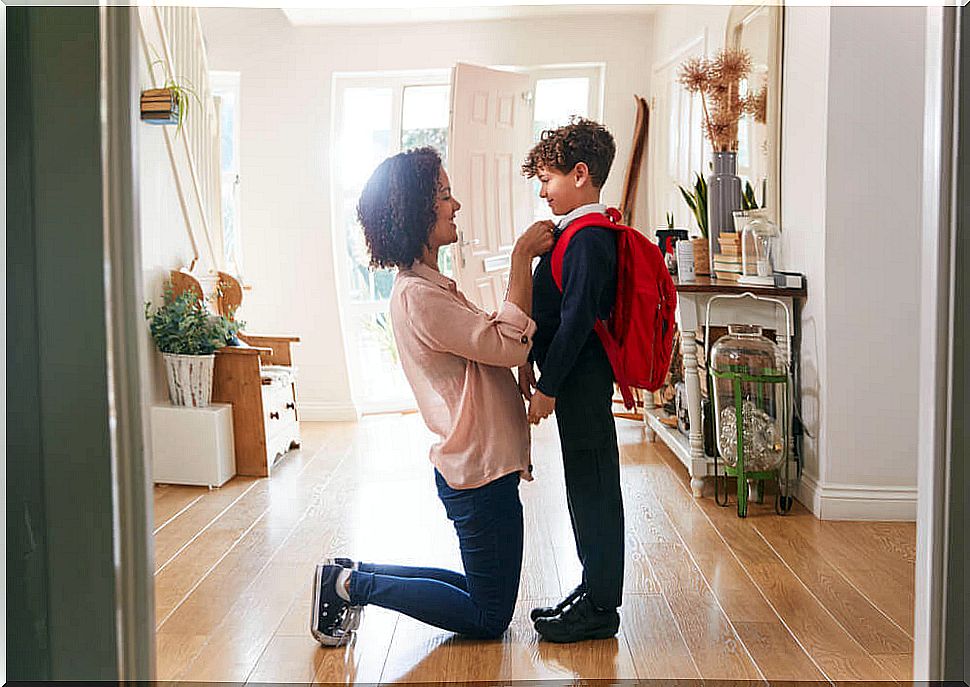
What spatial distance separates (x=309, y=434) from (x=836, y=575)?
3.19m

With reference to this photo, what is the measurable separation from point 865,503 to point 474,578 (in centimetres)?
174

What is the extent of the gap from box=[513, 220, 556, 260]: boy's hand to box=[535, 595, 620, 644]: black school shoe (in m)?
0.82

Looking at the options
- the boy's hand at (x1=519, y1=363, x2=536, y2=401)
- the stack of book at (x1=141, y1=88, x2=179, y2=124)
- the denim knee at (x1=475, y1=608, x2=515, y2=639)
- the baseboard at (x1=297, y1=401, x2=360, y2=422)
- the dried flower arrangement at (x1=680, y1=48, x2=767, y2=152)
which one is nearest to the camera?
the denim knee at (x1=475, y1=608, x2=515, y2=639)

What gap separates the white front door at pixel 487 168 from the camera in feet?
18.9

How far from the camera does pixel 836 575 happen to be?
2977 millimetres

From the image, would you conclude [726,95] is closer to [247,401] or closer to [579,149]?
[579,149]

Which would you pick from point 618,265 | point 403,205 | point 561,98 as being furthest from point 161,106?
point 561,98

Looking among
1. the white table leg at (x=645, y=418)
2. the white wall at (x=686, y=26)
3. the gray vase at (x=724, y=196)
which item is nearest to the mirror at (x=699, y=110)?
the white wall at (x=686, y=26)

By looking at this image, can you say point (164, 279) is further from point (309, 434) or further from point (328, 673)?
point (328, 673)

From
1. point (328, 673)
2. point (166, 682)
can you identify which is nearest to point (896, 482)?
point (328, 673)

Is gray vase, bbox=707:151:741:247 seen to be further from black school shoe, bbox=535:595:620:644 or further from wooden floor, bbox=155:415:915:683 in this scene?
black school shoe, bbox=535:595:620:644

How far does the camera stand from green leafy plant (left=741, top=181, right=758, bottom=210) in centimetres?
433

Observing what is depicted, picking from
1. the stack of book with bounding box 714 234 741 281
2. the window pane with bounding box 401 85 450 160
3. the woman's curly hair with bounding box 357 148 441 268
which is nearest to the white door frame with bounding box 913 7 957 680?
the woman's curly hair with bounding box 357 148 441 268

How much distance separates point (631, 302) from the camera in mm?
2416
